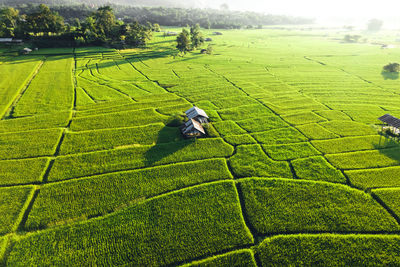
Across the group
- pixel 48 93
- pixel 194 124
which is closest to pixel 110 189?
pixel 194 124

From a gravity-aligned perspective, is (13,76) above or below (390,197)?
above

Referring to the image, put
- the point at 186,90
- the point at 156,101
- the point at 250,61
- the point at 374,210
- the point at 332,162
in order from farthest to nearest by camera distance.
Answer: the point at 250,61 → the point at 186,90 → the point at 156,101 → the point at 332,162 → the point at 374,210

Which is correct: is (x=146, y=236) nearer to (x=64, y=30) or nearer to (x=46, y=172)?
(x=46, y=172)

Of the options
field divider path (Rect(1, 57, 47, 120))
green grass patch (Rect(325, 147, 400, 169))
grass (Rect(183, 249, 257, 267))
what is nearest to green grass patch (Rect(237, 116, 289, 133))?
green grass patch (Rect(325, 147, 400, 169))

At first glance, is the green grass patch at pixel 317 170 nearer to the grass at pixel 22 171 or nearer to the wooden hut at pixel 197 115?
the wooden hut at pixel 197 115

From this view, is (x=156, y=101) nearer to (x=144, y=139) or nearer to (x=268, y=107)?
(x=144, y=139)

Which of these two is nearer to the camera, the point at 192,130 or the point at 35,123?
the point at 192,130

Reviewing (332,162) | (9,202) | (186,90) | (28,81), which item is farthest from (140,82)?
(332,162)
